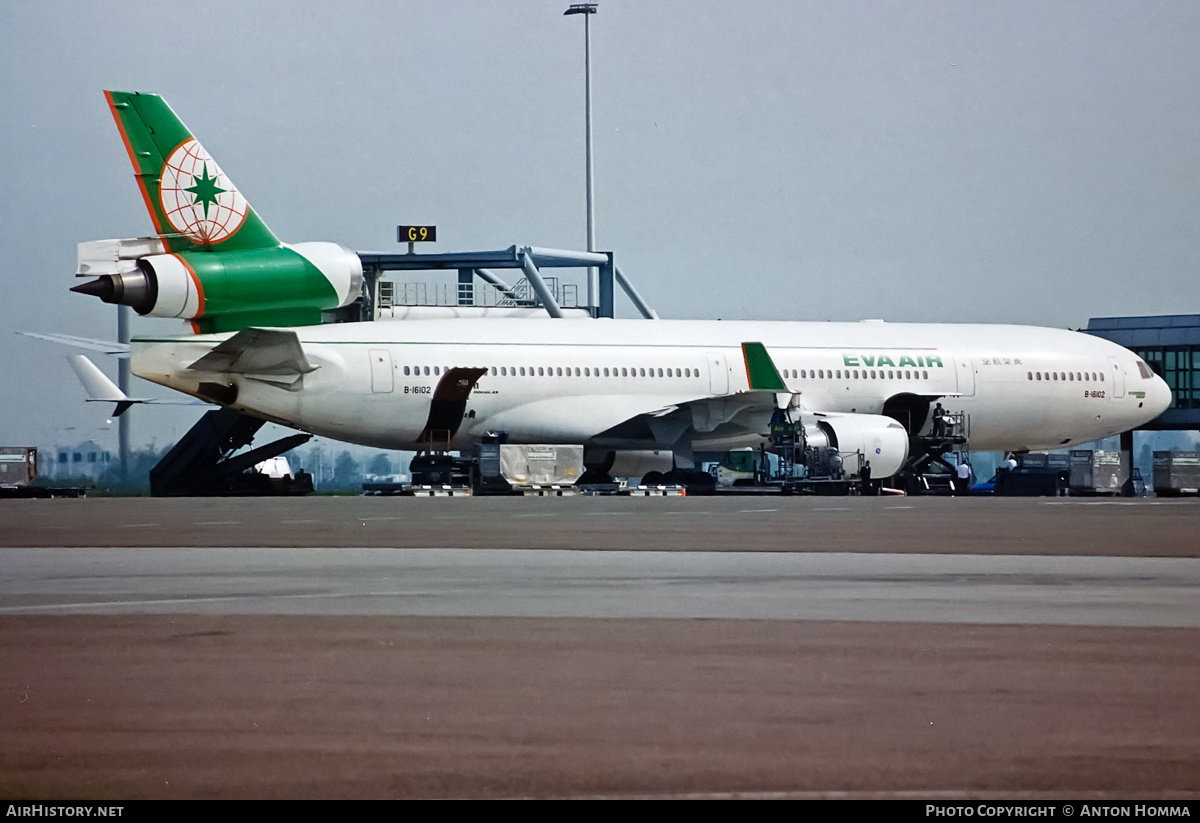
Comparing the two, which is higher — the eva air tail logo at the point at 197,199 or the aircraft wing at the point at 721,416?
the eva air tail logo at the point at 197,199

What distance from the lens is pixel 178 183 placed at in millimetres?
36406

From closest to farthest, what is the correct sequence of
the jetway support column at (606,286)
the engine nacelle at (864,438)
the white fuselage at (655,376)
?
1. the white fuselage at (655,376)
2. the engine nacelle at (864,438)
3. the jetway support column at (606,286)

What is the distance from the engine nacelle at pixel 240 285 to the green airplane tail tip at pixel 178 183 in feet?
1.55

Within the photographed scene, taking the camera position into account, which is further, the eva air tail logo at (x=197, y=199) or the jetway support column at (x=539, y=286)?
the jetway support column at (x=539, y=286)

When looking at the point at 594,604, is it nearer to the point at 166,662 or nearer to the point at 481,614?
the point at 481,614

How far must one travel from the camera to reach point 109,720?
705 centimetres

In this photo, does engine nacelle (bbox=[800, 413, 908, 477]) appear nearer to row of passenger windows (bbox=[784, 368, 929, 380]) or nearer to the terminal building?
row of passenger windows (bbox=[784, 368, 929, 380])

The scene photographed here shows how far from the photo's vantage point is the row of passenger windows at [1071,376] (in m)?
45.1

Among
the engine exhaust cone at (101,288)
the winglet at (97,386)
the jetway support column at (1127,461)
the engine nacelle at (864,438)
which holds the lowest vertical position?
the jetway support column at (1127,461)

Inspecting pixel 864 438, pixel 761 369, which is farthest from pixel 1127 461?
pixel 761 369

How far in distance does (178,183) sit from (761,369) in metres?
15.6

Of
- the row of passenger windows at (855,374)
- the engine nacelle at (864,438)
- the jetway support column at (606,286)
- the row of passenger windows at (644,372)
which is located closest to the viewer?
the row of passenger windows at (644,372)

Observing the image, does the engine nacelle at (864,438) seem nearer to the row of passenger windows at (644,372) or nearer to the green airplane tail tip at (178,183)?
the row of passenger windows at (644,372)

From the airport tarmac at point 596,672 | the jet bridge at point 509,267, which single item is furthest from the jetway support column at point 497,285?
the airport tarmac at point 596,672
